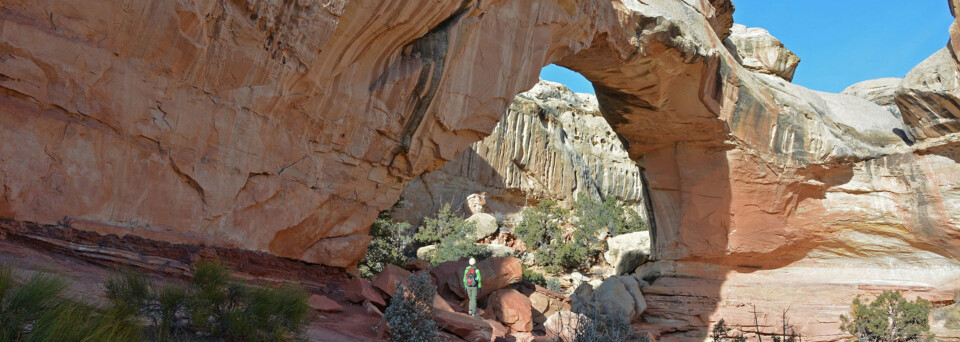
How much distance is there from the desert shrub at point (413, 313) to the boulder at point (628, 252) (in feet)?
35.1

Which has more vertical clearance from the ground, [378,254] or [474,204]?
[474,204]

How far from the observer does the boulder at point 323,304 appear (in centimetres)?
769

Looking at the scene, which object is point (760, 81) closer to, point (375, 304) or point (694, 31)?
point (694, 31)

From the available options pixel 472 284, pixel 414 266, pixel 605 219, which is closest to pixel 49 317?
pixel 472 284

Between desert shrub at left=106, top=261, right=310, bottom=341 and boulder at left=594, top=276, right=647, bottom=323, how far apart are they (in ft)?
30.1

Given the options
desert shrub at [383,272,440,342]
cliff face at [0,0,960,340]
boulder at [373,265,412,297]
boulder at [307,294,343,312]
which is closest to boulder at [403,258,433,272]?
boulder at [373,265,412,297]

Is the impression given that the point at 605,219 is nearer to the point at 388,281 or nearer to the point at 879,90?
the point at 879,90

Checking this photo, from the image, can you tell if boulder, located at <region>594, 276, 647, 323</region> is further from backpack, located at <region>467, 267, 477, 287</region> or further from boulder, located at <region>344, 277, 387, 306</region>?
boulder, located at <region>344, 277, 387, 306</region>

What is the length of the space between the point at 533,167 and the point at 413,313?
91.2 ft

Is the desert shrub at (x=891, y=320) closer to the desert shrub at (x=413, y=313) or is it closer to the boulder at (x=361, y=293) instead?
the desert shrub at (x=413, y=313)

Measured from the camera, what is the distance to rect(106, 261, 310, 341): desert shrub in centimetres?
486

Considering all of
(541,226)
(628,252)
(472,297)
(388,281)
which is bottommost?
(472,297)

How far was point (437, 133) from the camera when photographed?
31.2ft

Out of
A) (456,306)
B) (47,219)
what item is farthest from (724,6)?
(47,219)
